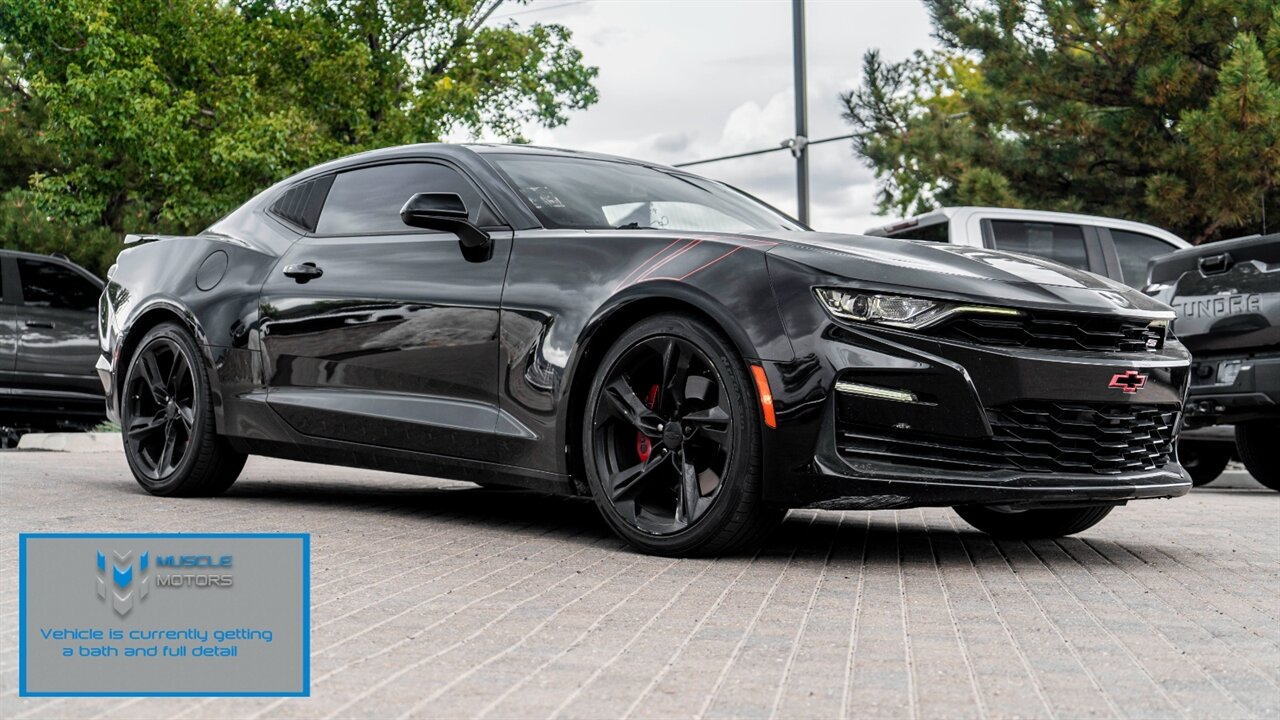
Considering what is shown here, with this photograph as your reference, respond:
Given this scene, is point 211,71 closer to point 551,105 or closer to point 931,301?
point 551,105

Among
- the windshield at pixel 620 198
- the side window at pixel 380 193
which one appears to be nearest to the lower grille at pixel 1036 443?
the windshield at pixel 620 198

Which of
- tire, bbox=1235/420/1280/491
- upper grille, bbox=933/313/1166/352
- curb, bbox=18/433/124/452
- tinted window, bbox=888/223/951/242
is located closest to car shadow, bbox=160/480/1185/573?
upper grille, bbox=933/313/1166/352

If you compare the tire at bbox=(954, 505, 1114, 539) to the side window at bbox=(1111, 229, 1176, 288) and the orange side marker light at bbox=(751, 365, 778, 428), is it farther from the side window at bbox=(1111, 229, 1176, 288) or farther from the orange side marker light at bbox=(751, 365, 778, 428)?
the side window at bbox=(1111, 229, 1176, 288)

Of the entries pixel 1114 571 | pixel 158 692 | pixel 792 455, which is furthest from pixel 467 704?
pixel 1114 571

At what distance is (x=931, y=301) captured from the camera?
4777mm

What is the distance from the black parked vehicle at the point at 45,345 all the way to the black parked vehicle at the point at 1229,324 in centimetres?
914

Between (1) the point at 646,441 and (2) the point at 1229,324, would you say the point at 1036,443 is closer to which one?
(1) the point at 646,441

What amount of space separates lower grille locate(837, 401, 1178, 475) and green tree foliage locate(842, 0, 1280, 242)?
12.6 metres

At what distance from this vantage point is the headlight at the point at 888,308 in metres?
4.76

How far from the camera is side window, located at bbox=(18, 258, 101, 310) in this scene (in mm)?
13398

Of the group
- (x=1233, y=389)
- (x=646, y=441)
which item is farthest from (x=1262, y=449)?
(x=646, y=441)

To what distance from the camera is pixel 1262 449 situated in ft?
32.1

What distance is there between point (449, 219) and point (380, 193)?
97 cm

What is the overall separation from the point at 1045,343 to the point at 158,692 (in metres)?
3.18
